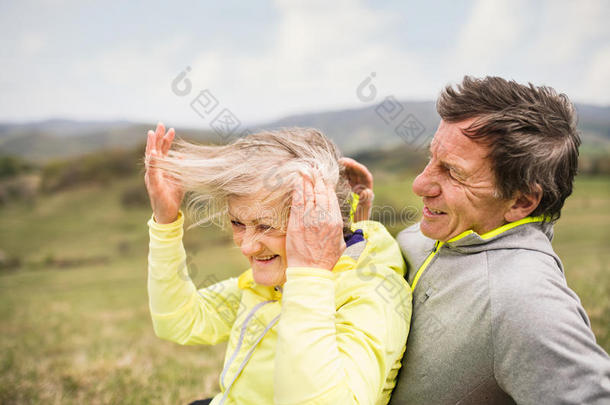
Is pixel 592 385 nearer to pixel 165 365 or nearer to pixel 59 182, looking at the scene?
pixel 165 365

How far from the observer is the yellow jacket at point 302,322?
1974mm

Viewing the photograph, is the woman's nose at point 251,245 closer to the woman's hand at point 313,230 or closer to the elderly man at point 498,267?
the woman's hand at point 313,230

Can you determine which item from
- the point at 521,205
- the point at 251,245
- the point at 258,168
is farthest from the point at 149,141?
the point at 521,205

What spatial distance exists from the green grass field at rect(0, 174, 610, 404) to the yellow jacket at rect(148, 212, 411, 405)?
41 centimetres

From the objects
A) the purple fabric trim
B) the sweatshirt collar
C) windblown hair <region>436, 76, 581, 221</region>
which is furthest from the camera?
the purple fabric trim

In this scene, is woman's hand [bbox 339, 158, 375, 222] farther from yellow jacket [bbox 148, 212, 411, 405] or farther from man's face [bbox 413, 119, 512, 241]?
man's face [bbox 413, 119, 512, 241]

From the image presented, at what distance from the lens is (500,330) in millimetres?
2051

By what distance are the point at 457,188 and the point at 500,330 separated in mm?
825

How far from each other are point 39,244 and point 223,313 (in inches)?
1762

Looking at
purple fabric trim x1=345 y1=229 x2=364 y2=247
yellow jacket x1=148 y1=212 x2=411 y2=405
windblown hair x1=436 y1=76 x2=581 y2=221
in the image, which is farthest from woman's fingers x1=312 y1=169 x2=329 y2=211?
windblown hair x1=436 y1=76 x2=581 y2=221

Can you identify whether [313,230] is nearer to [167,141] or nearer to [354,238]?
[354,238]

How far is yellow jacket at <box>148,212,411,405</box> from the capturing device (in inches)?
77.7

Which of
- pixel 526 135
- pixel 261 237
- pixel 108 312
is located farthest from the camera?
pixel 108 312

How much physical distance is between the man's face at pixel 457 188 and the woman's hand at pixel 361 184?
50 centimetres
